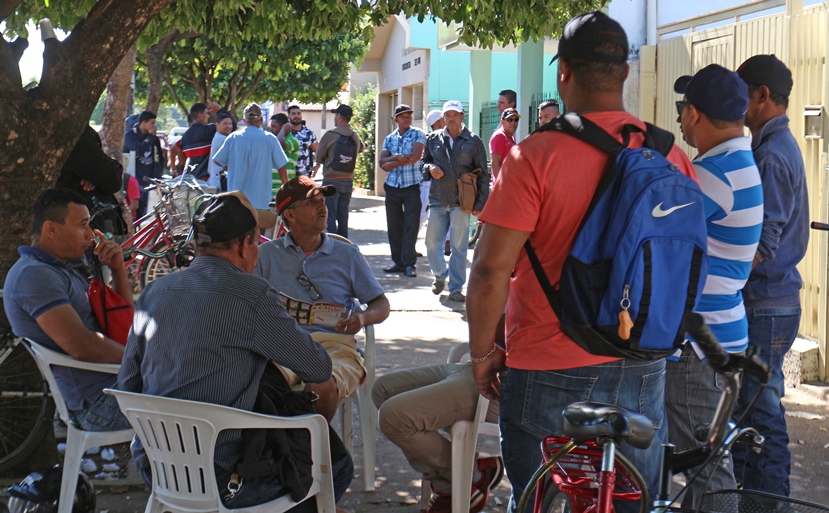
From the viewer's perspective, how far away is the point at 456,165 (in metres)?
10.4

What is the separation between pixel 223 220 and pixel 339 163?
9006mm

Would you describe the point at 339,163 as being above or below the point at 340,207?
above

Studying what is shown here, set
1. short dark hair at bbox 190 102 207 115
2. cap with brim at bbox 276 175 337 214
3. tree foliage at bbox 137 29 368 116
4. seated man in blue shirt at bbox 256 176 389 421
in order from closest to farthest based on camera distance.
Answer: seated man in blue shirt at bbox 256 176 389 421, cap with brim at bbox 276 175 337 214, short dark hair at bbox 190 102 207 115, tree foliage at bbox 137 29 368 116

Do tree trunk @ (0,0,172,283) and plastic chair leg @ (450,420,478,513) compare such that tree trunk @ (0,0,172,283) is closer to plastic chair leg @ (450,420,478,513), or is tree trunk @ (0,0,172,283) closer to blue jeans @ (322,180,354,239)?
plastic chair leg @ (450,420,478,513)

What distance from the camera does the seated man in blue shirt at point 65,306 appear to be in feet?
13.1

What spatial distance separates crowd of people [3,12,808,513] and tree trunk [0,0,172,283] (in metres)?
0.51

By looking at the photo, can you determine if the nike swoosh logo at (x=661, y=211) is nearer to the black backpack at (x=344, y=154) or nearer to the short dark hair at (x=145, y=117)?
the black backpack at (x=344, y=154)

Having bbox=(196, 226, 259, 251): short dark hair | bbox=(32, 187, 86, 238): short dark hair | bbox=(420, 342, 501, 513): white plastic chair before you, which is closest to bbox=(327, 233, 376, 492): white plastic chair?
bbox=(420, 342, 501, 513): white plastic chair

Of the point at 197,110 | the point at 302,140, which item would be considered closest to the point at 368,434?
the point at 197,110

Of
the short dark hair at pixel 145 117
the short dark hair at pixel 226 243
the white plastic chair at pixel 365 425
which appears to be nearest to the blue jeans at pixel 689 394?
the short dark hair at pixel 226 243

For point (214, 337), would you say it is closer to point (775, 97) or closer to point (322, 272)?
point (322, 272)

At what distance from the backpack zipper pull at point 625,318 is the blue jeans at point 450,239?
25.2 ft

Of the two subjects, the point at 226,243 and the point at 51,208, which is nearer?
the point at 226,243

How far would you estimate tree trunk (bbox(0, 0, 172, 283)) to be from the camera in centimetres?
459
